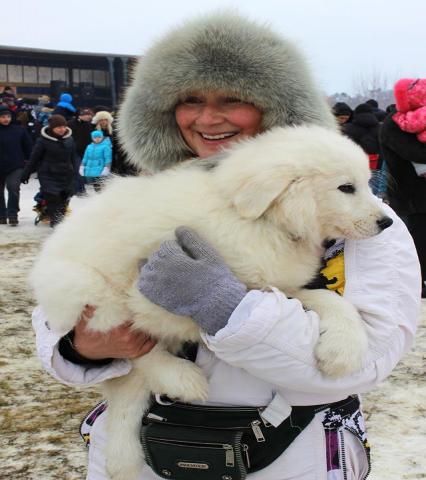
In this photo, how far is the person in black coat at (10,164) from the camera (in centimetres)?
1139

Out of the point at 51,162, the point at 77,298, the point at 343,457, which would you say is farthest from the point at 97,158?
the point at 343,457

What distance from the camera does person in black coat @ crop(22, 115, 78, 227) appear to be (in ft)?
35.1

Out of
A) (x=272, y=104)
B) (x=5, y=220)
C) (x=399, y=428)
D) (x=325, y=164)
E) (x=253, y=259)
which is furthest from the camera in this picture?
(x=5, y=220)

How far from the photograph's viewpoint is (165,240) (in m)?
1.74

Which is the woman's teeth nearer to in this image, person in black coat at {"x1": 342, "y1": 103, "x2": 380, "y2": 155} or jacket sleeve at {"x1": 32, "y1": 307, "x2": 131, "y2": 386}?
jacket sleeve at {"x1": 32, "y1": 307, "x2": 131, "y2": 386}

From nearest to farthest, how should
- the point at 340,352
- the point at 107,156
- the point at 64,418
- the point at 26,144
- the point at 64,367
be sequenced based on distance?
1. the point at 340,352
2. the point at 64,367
3. the point at 64,418
4. the point at 107,156
5. the point at 26,144

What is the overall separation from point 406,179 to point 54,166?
21.4 ft

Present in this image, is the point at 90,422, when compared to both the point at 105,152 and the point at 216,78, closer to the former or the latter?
the point at 216,78

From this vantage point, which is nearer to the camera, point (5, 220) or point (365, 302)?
point (365, 302)

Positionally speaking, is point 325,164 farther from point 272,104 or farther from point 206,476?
point 206,476

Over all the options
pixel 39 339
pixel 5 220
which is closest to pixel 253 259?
pixel 39 339

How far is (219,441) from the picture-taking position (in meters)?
1.65

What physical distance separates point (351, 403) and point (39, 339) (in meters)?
0.95

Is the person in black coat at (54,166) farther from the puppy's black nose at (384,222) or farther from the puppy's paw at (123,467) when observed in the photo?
the puppy's black nose at (384,222)
